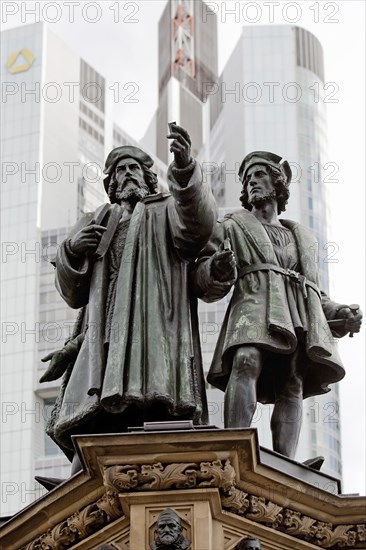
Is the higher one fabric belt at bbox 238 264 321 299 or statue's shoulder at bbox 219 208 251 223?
statue's shoulder at bbox 219 208 251 223

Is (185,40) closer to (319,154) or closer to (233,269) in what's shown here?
(319,154)

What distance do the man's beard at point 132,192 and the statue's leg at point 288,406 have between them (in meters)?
2.16

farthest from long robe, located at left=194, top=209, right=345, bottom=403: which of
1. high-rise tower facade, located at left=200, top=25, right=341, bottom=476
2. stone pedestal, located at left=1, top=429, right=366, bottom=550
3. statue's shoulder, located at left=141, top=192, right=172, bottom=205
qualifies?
high-rise tower facade, located at left=200, top=25, right=341, bottom=476

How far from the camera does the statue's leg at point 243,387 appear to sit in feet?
42.9

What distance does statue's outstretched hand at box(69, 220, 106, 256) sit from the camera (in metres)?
13.8

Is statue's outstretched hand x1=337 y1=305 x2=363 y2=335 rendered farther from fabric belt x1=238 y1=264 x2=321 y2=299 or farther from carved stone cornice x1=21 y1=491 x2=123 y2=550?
carved stone cornice x1=21 y1=491 x2=123 y2=550

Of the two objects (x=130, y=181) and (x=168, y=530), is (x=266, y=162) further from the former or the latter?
(x=168, y=530)

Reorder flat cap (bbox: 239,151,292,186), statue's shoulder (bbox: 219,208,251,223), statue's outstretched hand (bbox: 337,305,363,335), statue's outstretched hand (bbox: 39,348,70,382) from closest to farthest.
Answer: statue's outstretched hand (bbox: 39,348,70,382), statue's outstretched hand (bbox: 337,305,363,335), statue's shoulder (bbox: 219,208,251,223), flat cap (bbox: 239,151,292,186)

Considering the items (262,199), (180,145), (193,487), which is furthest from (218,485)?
(262,199)

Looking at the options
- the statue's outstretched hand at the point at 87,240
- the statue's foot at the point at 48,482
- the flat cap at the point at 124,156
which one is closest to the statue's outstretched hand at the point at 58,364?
the statue's outstretched hand at the point at 87,240

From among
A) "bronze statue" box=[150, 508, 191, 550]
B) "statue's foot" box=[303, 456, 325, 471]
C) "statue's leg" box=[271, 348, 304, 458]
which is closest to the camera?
"bronze statue" box=[150, 508, 191, 550]

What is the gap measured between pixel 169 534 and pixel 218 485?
1.85ft

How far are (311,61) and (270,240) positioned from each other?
10899cm

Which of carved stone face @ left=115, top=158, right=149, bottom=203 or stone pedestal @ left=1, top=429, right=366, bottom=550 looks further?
carved stone face @ left=115, top=158, right=149, bottom=203
